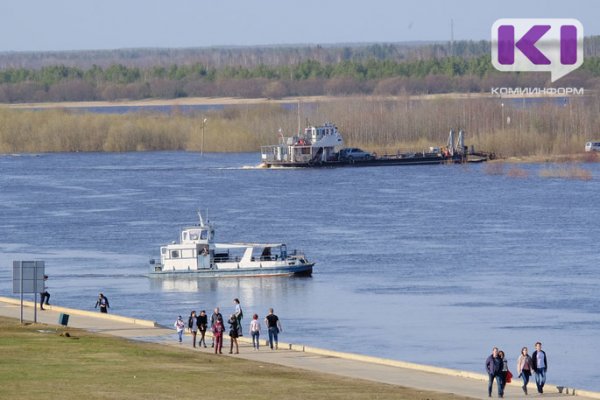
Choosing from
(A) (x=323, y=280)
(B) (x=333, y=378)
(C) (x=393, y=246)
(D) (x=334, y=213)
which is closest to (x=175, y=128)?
(D) (x=334, y=213)

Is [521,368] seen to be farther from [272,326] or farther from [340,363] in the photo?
[272,326]

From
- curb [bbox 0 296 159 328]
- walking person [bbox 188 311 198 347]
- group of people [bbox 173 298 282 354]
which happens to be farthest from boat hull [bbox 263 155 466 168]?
group of people [bbox 173 298 282 354]

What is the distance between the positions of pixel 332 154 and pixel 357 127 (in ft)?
31.0

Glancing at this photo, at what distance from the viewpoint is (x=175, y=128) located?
633 feet

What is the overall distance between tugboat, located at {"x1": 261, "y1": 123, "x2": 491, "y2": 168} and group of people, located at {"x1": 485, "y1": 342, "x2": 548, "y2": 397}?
12152 centimetres

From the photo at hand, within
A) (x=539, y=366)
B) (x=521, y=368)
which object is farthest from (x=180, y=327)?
(x=539, y=366)

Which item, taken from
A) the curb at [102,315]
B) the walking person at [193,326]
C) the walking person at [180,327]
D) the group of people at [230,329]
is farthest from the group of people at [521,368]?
the curb at [102,315]

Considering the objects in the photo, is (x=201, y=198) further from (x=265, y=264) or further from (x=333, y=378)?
(x=333, y=378)

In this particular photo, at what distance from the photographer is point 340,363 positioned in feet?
154

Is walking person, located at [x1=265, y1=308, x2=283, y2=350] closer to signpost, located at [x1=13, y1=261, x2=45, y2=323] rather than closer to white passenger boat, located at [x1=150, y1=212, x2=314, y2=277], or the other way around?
signpost, located at [x1=13, y1=261, x2=45, y2=323]

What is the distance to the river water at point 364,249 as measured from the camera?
2322 inches

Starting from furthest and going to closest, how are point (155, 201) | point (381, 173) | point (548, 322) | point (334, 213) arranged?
point (381, 173) < point (155, 201) < point (334, 213) < point (548, 322)

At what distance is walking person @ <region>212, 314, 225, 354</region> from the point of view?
158ft

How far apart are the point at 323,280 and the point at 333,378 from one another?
107 feet
